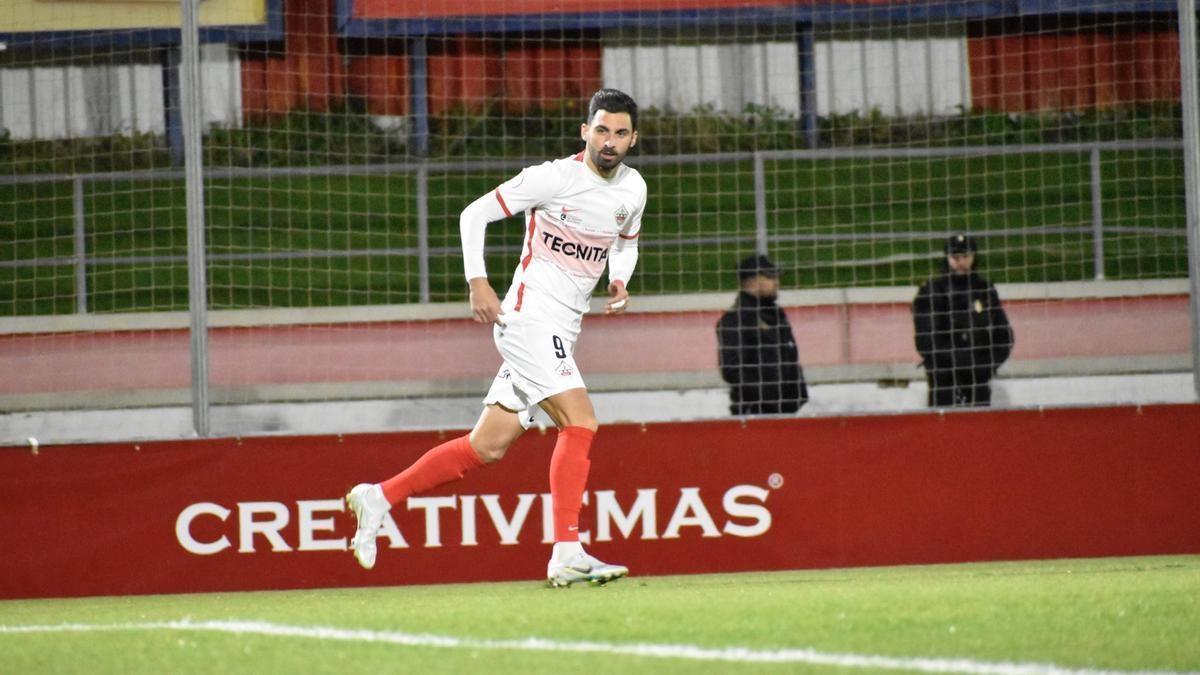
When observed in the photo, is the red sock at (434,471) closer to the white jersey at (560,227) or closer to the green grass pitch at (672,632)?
the green grass pitch at (672,632)

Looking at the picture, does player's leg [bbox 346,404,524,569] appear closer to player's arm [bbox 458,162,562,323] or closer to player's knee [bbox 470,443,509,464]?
player's knee [bbox 470,443,509,464]

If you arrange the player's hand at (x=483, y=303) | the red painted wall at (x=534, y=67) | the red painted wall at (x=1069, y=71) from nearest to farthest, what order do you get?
the player's hand at (x=483, y=303)
the red painted wall at (x=534, y=67)
the red painted wall at (x=1069, y=71)

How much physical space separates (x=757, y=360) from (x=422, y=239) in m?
4.13

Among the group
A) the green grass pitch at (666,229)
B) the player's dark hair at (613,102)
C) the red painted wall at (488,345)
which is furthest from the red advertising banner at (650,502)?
the green grass pitch at (666,229)

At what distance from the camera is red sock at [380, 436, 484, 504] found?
6344 mm

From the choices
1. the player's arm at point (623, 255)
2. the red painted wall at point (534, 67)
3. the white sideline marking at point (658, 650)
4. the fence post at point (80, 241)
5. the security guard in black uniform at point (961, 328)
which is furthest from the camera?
the red painted wall at point (534, 67)

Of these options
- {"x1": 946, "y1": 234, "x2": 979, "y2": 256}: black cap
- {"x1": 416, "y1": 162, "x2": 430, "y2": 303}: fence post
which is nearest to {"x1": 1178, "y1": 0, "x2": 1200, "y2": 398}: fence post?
{"x1": 946, "y1": 234, "x2": 979, "y2": 256}: black cap

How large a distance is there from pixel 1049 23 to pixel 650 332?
588 cm

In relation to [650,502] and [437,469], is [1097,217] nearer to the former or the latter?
[650,502]

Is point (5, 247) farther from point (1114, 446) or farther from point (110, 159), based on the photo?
point (1114, 446)

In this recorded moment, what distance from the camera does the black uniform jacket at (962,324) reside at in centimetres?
905

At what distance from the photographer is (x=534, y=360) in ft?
20.2

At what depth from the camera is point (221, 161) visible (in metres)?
12.0

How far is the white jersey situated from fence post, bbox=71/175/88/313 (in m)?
6.23
